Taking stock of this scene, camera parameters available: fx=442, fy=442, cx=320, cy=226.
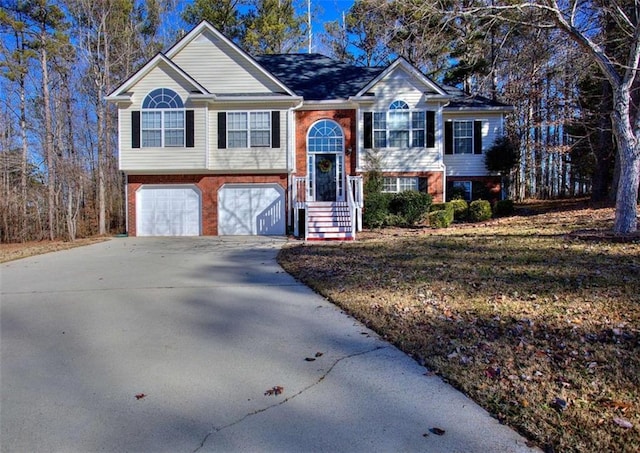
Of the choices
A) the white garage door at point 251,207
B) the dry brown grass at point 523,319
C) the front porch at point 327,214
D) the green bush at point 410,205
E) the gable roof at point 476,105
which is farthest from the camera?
the gable roof at point 476,105

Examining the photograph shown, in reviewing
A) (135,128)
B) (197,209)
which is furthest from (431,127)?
(135,128)

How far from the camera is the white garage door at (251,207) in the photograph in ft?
55.8

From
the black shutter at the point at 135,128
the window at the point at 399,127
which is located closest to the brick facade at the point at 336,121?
the window at the point at 399,127

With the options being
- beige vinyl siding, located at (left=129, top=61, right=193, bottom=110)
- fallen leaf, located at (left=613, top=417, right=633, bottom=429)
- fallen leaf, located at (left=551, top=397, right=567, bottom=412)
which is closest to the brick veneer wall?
beige vinyl siding, located at (left=129, top=61, right=193, bottom=110)

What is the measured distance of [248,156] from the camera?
16625 mm

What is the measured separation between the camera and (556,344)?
4.18m

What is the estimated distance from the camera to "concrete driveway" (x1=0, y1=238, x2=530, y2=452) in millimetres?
2826

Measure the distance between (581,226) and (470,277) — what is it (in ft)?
22.5

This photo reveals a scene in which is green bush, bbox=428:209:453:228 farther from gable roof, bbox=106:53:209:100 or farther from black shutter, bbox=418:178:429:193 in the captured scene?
gable roof, bbox=106:53:209:100

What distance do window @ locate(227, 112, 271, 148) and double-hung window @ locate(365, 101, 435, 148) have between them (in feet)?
13.6

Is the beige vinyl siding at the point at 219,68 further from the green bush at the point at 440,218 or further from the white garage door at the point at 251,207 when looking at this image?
the green bush at the point at 440,218

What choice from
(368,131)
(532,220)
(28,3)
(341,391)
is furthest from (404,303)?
(28,3)

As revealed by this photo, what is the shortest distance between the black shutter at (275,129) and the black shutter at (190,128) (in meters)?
2.88

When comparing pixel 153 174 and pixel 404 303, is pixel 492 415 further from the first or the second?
pixel 153 174
